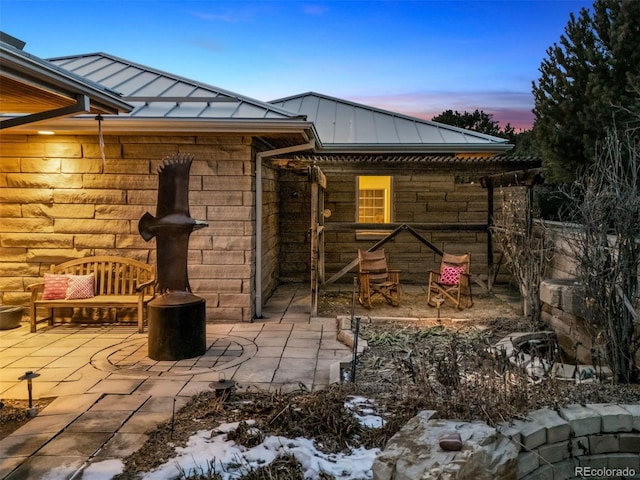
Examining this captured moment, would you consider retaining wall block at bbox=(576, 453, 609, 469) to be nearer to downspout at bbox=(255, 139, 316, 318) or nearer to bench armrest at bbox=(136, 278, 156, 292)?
downspout at bbox=(255, 139, 316, 318)

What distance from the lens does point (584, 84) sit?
36.7 feet

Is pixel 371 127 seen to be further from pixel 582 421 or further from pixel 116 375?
pixel 582 421

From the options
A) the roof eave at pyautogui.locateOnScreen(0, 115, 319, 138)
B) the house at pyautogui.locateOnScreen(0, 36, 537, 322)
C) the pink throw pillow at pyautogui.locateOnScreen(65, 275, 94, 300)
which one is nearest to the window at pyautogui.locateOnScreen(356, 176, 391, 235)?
the house at pyautogui.locateOnScreen(0, 36, 537, 322)

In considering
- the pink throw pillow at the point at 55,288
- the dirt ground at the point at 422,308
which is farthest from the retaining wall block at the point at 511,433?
the pink throw pillow at the point at 55,288

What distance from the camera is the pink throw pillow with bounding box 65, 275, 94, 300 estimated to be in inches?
244

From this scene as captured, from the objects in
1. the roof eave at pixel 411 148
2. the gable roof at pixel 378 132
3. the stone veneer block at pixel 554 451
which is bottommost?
the stone veneer block at pixel 554 451

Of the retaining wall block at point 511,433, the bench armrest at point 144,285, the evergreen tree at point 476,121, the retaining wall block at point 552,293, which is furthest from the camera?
the evergreen tree at point 476,121

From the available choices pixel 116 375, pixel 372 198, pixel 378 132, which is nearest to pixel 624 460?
pixel 116 375

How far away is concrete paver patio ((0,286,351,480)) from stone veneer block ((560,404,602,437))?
79.6 inches

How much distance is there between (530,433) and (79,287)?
18.2ft

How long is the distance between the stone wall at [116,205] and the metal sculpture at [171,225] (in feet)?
4.73

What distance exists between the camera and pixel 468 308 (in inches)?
308

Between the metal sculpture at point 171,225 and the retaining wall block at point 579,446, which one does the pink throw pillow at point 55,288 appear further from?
the retaining wall block at point 579,446

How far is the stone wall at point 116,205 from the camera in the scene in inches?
261
